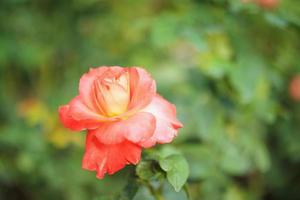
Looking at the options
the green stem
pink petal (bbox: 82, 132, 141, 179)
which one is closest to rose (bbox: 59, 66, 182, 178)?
pink petal (bbox: 82, 132, 141, 179)

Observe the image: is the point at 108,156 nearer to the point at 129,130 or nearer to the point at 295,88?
the point at 129,130

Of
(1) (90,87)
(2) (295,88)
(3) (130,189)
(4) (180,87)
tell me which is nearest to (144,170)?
(3) (130,189)

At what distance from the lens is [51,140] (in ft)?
5.52

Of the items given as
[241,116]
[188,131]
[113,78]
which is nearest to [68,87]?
[188,131]

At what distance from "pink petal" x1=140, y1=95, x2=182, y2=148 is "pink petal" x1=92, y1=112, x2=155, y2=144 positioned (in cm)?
1

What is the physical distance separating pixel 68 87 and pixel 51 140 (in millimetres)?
205

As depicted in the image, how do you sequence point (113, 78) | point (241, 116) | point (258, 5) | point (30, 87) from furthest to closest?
1. point (30, 87)
2. point (241, 116)
3. point (258, 5)
4. point (113, 78)

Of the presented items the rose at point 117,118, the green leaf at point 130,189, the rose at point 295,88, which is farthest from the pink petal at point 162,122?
the rose at point 295,88

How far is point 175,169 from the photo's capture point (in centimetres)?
83

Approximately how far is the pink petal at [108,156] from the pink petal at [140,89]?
0.06 metres

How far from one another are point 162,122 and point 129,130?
0.23ft

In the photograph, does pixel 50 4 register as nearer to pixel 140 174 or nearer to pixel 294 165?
pixel 294 165

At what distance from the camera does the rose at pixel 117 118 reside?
0.77 meters

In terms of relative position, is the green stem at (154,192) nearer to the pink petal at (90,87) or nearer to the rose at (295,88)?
the pink petal at (90,87)
